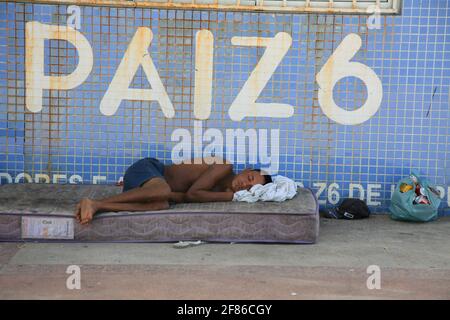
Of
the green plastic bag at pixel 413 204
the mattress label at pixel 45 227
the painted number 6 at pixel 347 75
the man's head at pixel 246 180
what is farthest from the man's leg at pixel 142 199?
the green plastic bag at pixel 413 204

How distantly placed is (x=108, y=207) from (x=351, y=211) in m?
2.27

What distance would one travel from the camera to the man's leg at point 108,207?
5.06 m

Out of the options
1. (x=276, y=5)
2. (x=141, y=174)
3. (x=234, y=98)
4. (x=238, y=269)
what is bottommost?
(x=238, y=269)

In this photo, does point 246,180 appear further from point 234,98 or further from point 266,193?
point 234,98

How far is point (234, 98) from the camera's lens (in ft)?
20.6

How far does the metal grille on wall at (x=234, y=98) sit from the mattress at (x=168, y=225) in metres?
1.13

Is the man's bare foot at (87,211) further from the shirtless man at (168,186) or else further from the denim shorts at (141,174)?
the denim shorts at (141,174)

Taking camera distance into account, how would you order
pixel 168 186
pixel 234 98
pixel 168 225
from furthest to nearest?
pixel 234 98 < pixel 168 186 < pixel 168 225

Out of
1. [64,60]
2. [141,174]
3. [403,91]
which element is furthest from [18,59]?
[403,91]

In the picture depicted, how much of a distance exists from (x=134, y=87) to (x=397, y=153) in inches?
99.9

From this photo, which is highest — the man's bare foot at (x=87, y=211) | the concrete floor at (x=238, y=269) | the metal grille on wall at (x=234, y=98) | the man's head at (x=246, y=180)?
the metal grille on wall at (x=234, y=98)

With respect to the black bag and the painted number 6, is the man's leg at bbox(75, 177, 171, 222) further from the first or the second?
the painted number 6

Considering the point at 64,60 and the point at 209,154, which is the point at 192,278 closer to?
the point at 209,154

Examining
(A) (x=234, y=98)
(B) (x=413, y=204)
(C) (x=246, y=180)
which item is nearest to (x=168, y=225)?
(C) (x=246, y=180)
